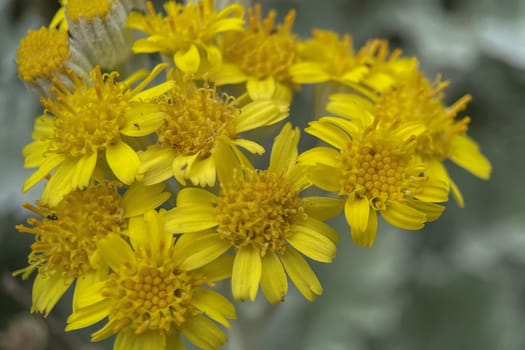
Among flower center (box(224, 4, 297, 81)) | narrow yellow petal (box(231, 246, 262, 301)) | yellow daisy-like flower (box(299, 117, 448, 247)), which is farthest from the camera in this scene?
flower center (box(224, 4, 297, 81))

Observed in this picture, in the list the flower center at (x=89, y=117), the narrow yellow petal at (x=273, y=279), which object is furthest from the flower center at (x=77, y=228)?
the narrow yellow petal at (x=273, y=279)

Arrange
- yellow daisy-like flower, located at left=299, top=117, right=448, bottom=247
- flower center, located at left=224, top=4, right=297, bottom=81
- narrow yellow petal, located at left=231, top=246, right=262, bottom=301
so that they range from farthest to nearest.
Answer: flower center, located at left=224, top=4, right=297, bottom=81
yellow daisy-like flower, located at left=299, top=117, right=448, bottom=247
narrow yellow petal, located at left=231, top=246, right=262, bottom=301

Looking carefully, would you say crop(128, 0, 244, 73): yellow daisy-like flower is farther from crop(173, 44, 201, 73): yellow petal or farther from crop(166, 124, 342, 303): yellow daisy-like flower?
crop(166, 124, 342, 303): yellow daisy-like flower

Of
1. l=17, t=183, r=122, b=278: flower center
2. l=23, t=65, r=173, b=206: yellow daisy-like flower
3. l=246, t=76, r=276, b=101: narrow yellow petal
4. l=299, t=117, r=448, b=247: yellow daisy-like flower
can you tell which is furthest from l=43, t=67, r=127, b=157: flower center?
l=299, t=117, r=448, b=247: yellow daisy-like flower

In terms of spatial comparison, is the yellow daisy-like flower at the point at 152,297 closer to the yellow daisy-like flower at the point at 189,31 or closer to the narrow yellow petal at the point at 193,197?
the narrow yellow petal at the point at 193,197

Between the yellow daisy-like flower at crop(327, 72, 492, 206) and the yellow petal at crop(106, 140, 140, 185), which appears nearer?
the yellow petal at crop(106, 140, 140, 185)

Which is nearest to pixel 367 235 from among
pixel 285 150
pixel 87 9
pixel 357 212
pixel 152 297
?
pixel 357 212

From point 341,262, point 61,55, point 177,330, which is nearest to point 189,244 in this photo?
point 177,330

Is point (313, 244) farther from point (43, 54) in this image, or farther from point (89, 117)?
point (43, 54)
